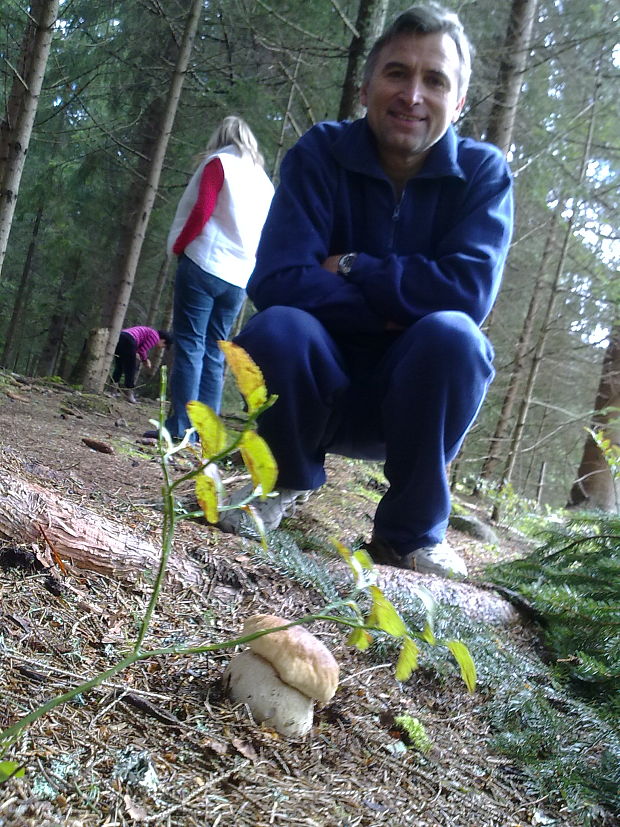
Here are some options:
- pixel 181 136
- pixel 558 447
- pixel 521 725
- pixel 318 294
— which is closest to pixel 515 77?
pixel 318 294

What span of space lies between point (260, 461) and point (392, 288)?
155cm

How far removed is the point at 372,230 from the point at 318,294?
44cm

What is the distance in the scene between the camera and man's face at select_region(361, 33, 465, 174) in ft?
7.43

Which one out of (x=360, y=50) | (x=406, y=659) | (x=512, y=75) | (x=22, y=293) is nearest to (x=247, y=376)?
(x=406, y=659)

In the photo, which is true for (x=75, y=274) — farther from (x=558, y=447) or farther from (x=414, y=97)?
(x=414, y=97)

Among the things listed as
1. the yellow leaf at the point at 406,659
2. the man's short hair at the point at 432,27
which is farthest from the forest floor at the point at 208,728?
the man's short hair at the point at 432,27

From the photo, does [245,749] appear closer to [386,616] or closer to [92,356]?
[386,616]

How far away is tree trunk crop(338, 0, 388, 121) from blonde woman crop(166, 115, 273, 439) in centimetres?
81

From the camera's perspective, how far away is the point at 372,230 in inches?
97.3

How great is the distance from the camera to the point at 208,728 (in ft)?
3.52

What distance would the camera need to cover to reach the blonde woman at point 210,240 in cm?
429

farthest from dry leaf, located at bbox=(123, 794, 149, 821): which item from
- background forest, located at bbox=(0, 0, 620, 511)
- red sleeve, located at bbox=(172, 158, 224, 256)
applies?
red sleeve, located at bbox=(172, 158, 224, 256)

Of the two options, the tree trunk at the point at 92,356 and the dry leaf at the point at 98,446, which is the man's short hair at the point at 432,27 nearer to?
the dry leaf at the point at 98,446

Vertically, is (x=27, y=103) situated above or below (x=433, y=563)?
above
